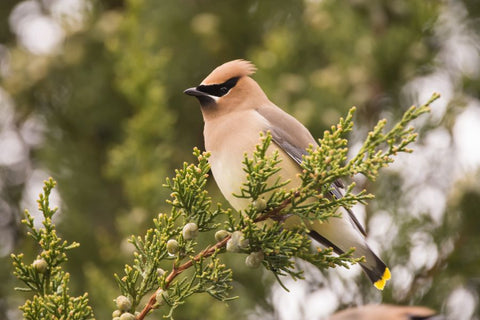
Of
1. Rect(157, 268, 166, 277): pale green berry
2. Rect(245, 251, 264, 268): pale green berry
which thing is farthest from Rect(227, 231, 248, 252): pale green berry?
Rect(157, 268, 166, 277): pale green berry

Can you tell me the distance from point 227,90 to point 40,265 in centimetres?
140

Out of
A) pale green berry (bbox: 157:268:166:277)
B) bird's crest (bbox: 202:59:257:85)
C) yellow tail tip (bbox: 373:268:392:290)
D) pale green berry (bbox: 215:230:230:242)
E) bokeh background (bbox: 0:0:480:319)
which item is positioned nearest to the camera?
pale green berry (bbox: 157:268:166:277)

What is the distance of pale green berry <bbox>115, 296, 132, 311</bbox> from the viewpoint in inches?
88.2

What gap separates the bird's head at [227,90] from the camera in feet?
11.0

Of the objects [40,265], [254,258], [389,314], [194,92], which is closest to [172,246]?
[254,258]

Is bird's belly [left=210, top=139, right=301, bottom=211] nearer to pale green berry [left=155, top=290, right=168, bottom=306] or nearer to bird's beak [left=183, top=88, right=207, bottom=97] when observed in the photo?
bird's beak [left=183, top=88, right=207, bottom=97]

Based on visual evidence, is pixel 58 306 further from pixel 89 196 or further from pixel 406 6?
pixel 406 6

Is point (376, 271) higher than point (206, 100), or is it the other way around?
point (206, 100)

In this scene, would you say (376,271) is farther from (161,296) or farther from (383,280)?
(161,296)

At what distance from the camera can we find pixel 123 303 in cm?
224

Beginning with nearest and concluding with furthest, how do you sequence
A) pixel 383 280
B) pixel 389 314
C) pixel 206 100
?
pixel 389 314, pixel 383 280, pixel 206 100

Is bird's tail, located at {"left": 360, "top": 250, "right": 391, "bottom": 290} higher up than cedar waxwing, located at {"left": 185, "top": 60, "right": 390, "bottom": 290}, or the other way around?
cedar waxwing, located at {"left": 185, "top": 60, "right": 390, "bottom": 290}

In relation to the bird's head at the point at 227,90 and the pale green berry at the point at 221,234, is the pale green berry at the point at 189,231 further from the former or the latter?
the bird's head at the point at 227,90

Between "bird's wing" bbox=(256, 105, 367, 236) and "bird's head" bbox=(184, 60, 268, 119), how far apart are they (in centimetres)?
9
